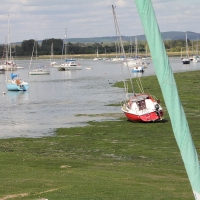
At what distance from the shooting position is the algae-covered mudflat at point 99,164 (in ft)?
50.4

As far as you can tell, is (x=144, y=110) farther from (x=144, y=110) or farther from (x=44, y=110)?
(x=44, y=110)

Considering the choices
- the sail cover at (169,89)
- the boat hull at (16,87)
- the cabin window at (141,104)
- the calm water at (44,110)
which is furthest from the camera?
the boat hull at (16,87)


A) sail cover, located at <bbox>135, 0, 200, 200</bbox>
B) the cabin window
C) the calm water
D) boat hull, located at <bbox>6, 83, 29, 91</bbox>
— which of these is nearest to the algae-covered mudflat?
the cabin window

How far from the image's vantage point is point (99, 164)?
22484mm

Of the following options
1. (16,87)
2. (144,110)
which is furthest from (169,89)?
(16,87)

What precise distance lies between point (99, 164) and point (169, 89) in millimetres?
17588

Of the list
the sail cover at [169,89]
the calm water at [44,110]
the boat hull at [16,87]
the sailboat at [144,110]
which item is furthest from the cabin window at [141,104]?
the boat hull at [16,87]

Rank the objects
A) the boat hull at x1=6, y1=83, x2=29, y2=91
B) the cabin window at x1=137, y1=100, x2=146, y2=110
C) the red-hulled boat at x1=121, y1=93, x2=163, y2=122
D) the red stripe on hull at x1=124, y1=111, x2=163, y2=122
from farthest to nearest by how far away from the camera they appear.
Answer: the boat hull at x1=6, y1=83, x2=29, y2=91 < the cabin window at x1=137, y1=100, x2=146, y2=110 < the red-hulled boat at x1=121, y1=93, x2=163, y2=122 < the red stripe on hull at x1=124, y1=111, x2=163, y2=122

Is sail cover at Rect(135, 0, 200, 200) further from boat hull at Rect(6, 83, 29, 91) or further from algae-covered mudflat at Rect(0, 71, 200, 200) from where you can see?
boat hull at Rect(6, 83, 29, 91)

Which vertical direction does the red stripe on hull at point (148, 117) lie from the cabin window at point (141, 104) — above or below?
below

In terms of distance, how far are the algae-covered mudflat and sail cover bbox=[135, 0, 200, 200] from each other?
31.0ft

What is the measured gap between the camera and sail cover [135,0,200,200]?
4957mm

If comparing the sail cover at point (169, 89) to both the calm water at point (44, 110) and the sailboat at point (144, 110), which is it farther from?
the sailboat at point (144, 110)

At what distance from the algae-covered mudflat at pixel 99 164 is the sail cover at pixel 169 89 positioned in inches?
372
